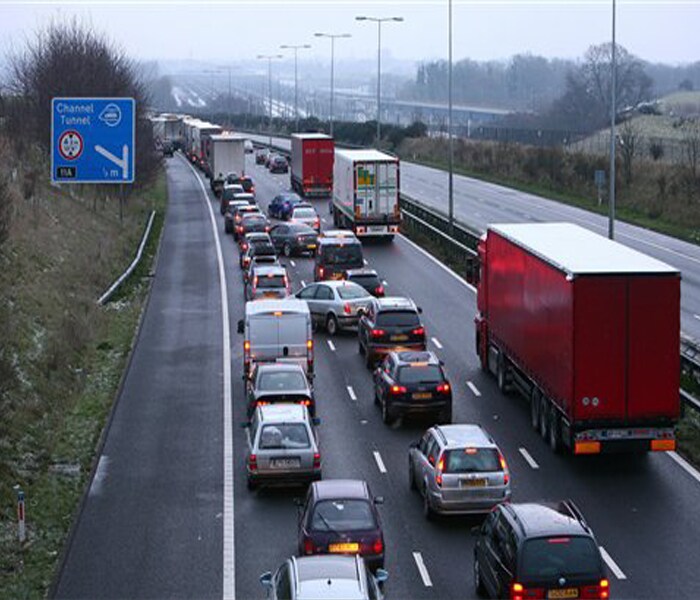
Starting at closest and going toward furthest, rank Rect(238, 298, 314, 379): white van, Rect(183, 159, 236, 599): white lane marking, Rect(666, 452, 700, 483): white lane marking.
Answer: Rect(183, 159, 236, 599): white lane marking < Rect(666, 452, 700, 483): white lane marking < Rect(238, 298, 314, 379): white van

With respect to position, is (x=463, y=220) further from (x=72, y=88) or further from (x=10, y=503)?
(x=10, y=503)

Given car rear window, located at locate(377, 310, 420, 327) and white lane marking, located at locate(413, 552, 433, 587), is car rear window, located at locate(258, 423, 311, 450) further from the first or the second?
car rear window, located at locate(377, 310, 420, 327)

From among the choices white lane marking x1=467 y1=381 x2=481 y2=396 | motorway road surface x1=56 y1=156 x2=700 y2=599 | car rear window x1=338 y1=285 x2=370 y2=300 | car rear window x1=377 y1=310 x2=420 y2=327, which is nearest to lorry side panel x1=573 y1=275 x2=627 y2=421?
motorway road surface x1=56 y1=156 x2=700 y2=599

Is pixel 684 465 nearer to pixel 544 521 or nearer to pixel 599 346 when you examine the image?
pixel 599 346

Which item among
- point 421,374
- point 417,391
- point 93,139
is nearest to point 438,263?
point 93,139

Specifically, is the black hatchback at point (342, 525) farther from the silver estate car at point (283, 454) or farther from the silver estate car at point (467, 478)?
the silver estate car at point (283, 454)

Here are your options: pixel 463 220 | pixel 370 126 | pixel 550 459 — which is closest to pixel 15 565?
pixel 550 459

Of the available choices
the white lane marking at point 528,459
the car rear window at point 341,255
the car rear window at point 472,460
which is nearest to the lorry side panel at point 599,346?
the white lane marking at point 528,459

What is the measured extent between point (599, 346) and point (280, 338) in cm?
974

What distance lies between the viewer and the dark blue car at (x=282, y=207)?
238 feet

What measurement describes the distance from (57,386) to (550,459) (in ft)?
40.1

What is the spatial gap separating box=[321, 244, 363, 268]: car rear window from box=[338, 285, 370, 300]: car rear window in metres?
7.32

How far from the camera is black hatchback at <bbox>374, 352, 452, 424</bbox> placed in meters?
29.2

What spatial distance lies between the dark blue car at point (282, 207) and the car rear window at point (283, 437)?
4708 centimetres
